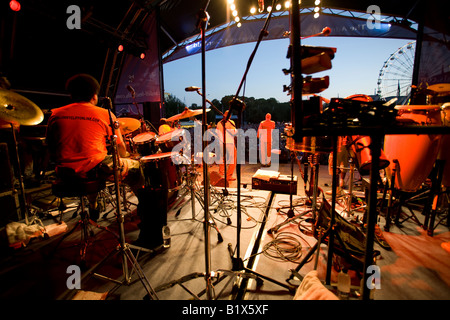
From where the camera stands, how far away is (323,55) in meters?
1.26

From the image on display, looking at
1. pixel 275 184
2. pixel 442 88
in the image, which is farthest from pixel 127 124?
pixel 442 88

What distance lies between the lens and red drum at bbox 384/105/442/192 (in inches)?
111

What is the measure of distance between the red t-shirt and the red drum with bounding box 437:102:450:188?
4.30 meters

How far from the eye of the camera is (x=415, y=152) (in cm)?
296

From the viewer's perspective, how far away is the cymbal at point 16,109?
2746mm

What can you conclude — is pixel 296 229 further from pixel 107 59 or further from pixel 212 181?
pixel 107 59

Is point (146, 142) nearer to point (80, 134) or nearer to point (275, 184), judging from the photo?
point (80, 134)

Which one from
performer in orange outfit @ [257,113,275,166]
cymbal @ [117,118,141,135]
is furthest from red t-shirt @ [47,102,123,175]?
performer in orange outfit @ [257,113,275,166]

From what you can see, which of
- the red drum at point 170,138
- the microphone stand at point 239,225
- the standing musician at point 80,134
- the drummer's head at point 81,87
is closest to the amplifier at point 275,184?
the red drum at point 170,138

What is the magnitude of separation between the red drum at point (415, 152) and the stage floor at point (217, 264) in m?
0.78

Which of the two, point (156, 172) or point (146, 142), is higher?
point (146, 142)

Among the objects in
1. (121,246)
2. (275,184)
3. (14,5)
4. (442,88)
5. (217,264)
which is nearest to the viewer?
(121,246)

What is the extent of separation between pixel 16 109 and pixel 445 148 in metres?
6.21
